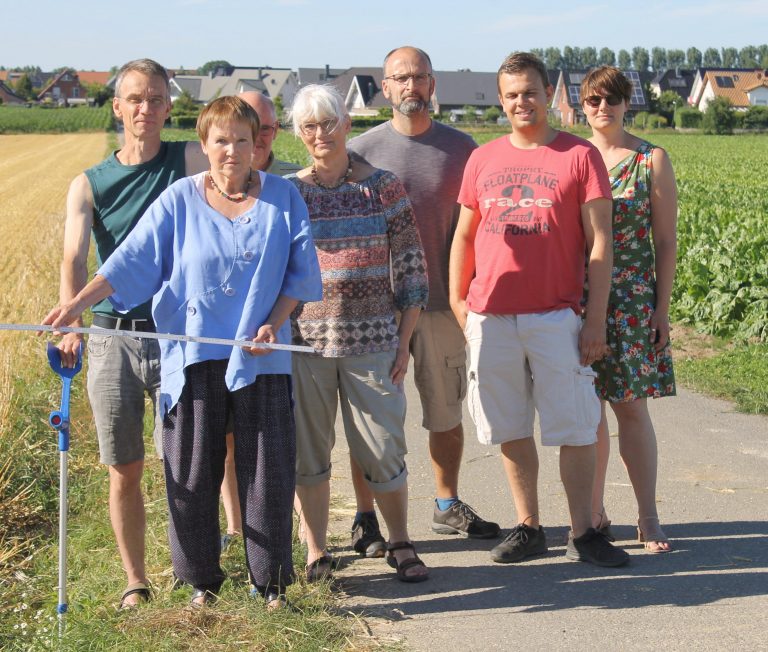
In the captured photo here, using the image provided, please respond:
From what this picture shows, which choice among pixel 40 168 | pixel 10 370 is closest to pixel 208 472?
pixel 10 370

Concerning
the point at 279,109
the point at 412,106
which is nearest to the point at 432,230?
the point at 412,106

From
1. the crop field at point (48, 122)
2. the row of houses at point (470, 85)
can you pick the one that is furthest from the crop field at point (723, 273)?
the row of houses at point (470, 85)

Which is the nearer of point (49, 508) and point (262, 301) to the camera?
point (262, 301)

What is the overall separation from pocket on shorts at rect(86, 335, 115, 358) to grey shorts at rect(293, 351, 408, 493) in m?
0.78

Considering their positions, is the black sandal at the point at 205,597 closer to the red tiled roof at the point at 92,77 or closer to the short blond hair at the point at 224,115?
the short blond hair at the point at 224,115

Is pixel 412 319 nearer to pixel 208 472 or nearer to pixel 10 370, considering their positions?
pixel 208 472

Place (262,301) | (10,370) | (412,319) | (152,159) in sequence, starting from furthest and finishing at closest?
1. (10,370)
2. (412,319)
3. (152,159)
4. (262,301)

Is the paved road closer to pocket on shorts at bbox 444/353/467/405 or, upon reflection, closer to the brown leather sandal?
the brown leather sandal

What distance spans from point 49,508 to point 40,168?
3478 cm

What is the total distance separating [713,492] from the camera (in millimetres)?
5816

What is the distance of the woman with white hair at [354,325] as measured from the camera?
14.9 feet

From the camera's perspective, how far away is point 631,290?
4934 millimetres

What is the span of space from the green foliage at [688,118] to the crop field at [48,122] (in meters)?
44.9

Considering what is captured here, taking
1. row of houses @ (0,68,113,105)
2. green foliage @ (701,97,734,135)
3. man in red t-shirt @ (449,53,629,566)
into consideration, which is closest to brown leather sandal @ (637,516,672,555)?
man in red t-shirt @ (449,53,629,566)
